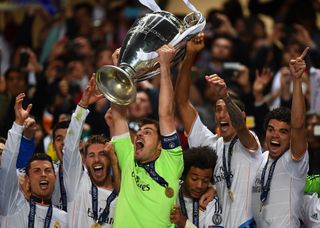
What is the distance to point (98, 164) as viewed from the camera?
38.8 feet

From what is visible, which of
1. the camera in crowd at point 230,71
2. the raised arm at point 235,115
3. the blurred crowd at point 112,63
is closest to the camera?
the raised arm at point 235,115

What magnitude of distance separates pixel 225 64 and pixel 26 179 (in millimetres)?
4552

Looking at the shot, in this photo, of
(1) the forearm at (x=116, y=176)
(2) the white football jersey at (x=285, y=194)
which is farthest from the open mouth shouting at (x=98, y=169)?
(2) the white football jersey at (x=285, y=194)

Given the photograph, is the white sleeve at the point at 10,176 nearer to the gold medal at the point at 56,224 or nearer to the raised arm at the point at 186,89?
the gold medal at the point at 56,224

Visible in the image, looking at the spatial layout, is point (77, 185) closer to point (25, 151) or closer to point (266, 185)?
point (25, 151)

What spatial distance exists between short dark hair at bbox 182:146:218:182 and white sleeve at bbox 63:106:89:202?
35.3 inches

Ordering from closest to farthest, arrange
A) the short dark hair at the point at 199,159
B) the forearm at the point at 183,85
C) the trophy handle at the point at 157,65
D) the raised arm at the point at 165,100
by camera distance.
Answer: the raised arm at the point at 165,100, the trophy handle at the point at 157,65, the short dark hair at the point at 199,159, the forearm at the point at 183,85

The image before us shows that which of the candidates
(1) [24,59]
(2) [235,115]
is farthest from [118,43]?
(2) [235,115]

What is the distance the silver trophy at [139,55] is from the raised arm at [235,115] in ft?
1.38

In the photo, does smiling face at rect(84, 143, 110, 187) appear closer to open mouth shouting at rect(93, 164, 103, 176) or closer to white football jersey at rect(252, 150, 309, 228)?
open mouth shouting at rect(93, 164, 103, 176)

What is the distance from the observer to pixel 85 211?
11.8 meters

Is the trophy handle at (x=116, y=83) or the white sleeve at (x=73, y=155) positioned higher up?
the trophy handle at (x=116, y=83)

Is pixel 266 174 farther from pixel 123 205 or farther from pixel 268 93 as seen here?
pixel 268 93

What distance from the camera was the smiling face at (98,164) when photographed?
11.8m
